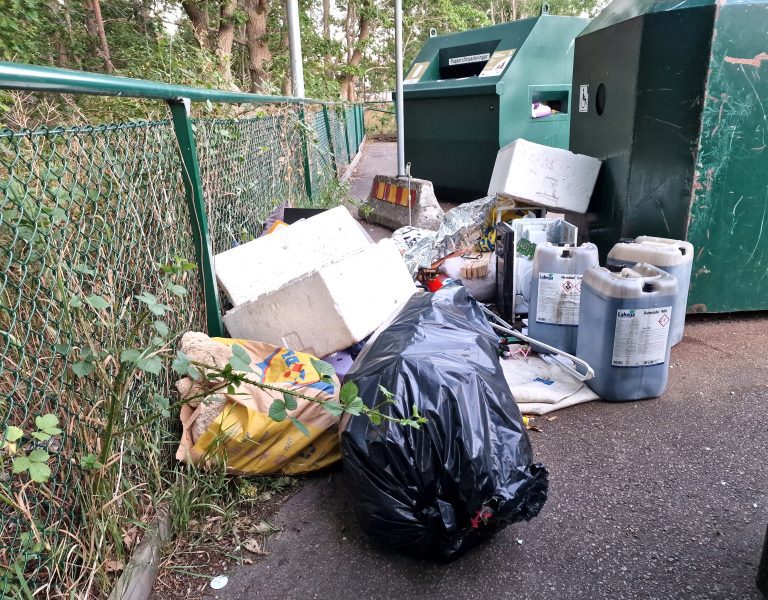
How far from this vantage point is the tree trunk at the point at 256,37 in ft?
43.3

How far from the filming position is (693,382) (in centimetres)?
304

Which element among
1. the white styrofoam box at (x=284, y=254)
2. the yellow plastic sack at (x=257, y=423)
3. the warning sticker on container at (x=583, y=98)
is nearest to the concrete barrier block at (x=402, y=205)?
the warning sticker on container at (x=583, y=98)

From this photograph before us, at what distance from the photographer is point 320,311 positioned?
8.41ft

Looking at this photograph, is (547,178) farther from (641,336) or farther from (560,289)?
(641,336)

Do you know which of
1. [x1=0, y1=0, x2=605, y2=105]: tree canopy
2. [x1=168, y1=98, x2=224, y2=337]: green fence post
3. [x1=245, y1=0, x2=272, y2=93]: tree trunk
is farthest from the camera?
[x1=245, y1=0, x2=272, y2=93]: tree trunk

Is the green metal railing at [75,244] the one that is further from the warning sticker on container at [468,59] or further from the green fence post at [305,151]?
the warning sticker on container at [468,59]

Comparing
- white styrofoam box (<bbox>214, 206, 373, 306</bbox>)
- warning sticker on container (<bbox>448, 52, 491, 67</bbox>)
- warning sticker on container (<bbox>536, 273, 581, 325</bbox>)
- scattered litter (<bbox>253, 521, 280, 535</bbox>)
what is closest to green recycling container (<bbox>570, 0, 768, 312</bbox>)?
warning sticker on container (<bbox>536, 273, 581, 325</bbox>)

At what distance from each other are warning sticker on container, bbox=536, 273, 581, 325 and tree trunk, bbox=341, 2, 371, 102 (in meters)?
17.7

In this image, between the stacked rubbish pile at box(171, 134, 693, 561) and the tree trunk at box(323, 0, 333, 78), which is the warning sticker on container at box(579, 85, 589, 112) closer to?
the stacked rubbish pile at box(171, 134, 693, 561)

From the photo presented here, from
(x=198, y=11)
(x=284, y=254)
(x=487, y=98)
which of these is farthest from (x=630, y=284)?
(x=198, y=11)

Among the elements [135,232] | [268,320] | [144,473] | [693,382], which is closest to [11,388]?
[144,473]

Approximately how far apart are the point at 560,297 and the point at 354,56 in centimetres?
2008

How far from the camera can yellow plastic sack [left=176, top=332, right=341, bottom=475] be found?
2.08 metres

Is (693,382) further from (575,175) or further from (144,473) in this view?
(144,473)
